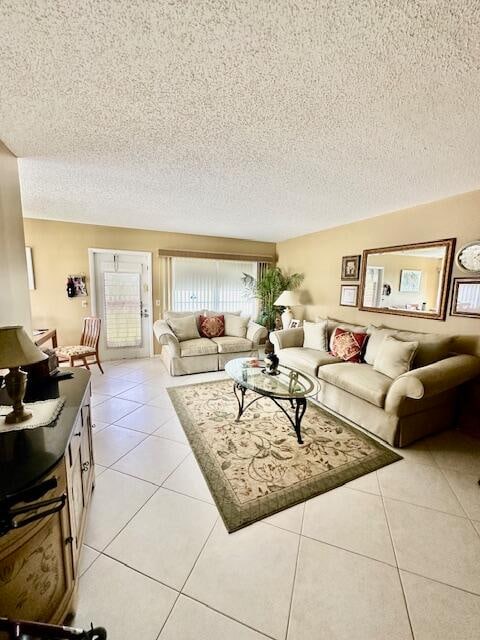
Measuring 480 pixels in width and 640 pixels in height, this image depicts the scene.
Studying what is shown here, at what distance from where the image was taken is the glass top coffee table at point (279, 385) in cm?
243

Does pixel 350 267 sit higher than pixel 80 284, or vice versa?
pixel 350 267

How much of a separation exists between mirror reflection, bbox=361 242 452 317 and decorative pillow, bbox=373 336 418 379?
700mm

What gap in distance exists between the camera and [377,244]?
373 cm

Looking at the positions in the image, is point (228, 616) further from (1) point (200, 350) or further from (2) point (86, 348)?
(2) point (86, 348)

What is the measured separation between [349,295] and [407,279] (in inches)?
35.0

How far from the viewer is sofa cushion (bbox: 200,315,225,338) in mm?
4789

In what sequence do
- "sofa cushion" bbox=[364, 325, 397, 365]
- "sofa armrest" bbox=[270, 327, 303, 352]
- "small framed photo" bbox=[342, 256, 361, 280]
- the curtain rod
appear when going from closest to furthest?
"sofa cushion" bbox=[364, 325, 397, 365], "small framed photo" bbox=[342, 256, 361, 280], "sofa armrest" bbox=[270, 327, 303, 352], the curtain rod

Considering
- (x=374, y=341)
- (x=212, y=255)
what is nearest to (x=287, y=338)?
(x=374, y=341)

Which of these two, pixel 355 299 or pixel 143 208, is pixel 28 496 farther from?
pixel 355 299

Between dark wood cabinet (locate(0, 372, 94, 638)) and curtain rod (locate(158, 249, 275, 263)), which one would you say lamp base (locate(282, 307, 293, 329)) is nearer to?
curtain rod (locate(158, 249, 275, 263))

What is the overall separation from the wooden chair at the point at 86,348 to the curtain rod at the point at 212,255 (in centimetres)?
175

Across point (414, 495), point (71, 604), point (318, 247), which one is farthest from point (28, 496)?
point (318, 247)

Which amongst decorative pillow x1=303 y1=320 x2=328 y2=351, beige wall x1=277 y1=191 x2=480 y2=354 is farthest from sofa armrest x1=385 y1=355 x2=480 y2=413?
decorative pillow x1=303 y1=320 x2=328 y2=351

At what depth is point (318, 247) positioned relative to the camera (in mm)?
4812
